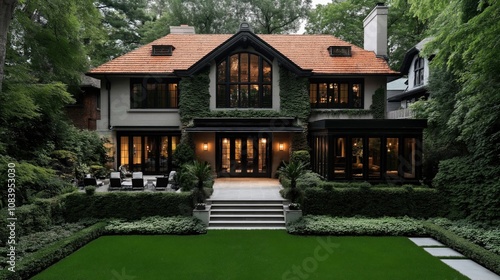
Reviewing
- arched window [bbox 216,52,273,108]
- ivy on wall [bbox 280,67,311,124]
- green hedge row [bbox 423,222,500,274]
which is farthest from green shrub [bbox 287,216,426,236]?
arched window [bbox 216,52,273,108]

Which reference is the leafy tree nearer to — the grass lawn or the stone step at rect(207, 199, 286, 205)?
the stone step at rect(207, 199, 286, 205)

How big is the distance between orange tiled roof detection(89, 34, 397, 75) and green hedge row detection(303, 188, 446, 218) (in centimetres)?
960

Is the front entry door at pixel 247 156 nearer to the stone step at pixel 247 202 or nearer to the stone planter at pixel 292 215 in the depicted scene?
the stone step at pixel 247 202

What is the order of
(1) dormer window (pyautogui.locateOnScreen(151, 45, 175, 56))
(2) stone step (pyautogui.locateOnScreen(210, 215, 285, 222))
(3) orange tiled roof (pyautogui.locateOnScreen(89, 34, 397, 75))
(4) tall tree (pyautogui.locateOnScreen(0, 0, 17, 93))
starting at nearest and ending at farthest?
(4) tall tree (pyautogui.locateOnScreen(0, 0, 17, 93)), (2) stone step (pyautogui.locateOnScreen(210, 215, 285, 222)), (3) orange tiled roof (pyautogui.locateOnScreen(89, 34, 397, 75)), (1) dormer window (pyautogui.locateOnScreen(151, 45, 175, 56))

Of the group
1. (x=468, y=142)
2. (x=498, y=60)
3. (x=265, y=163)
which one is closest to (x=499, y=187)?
(x=468, y=142)

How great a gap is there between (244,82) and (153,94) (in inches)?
234

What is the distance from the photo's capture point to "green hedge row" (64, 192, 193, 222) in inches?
542

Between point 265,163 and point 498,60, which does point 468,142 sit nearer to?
point 498,60

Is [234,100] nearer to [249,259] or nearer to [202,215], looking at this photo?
[202,215]

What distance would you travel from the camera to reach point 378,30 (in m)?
23.8

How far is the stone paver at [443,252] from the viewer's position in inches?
419

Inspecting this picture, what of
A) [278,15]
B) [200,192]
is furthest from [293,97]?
[278,15]

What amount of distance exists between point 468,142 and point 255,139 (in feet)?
37.3

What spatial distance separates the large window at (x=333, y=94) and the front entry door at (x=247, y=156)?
13.5 feet
